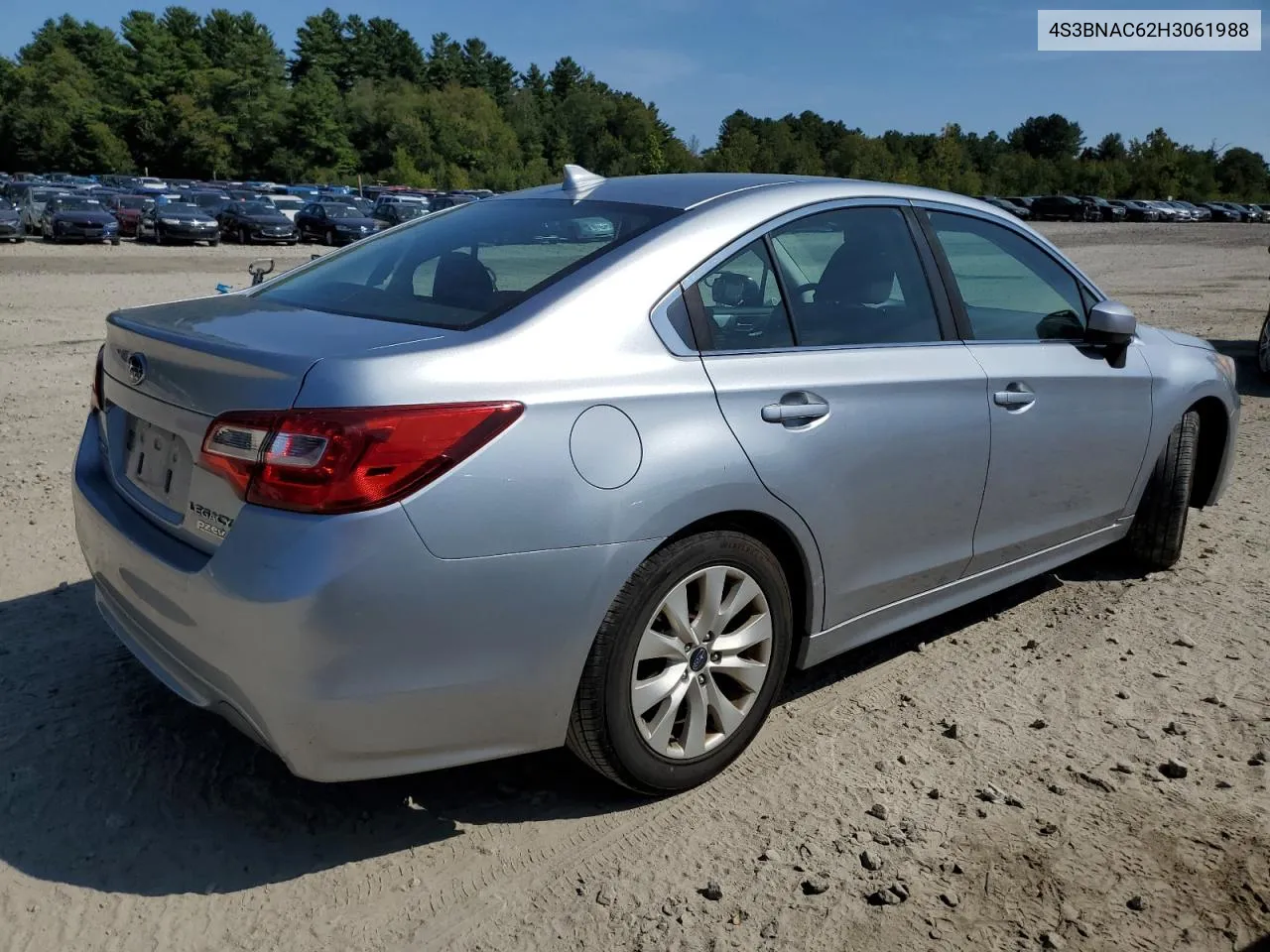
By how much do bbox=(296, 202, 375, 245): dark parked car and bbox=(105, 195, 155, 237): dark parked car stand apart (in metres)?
4.75

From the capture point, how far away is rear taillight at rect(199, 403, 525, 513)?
2391 millimetres

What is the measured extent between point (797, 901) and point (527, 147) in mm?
125360

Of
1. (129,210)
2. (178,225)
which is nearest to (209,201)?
(129,210)

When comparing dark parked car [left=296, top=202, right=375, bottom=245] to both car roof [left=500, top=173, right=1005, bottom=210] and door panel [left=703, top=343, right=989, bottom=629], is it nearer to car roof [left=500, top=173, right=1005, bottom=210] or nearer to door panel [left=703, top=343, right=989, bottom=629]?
car roof [left=500, top=173, right=1005, bottom=210]

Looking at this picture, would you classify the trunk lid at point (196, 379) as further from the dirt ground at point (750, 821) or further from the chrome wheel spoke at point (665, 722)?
the chrome wheel spoke at point (665, 722)

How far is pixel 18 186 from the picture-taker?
38781mm

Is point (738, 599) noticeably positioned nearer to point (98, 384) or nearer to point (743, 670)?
point (743, 670)

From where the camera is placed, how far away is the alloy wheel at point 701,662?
2.89 m

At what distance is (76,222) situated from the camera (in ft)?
104

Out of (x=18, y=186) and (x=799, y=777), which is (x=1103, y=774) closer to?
(x=799, y=777)

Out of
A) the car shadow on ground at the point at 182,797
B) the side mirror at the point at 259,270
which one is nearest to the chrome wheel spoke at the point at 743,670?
the car shadow on ground at the point at 182,797

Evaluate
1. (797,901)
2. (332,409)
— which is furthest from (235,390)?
(797,901)

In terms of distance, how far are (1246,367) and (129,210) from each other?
34.5 meters

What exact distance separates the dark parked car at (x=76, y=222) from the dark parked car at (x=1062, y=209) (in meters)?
57.9
